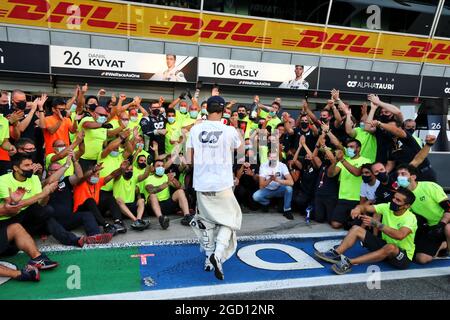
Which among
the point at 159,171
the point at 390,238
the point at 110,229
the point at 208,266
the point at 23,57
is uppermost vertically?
the point at 23,57

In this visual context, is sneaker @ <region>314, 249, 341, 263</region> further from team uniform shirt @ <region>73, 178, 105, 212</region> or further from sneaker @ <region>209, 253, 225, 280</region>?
team uniform shirt @ <region>73, 178, 105, 212</region>

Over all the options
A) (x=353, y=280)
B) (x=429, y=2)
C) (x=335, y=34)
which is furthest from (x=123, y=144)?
(x=429, y=2)

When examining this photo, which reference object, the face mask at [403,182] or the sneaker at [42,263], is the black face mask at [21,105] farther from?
the face mask at [403,182]

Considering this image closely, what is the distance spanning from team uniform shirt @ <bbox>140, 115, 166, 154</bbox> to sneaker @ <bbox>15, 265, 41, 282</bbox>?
160 inches

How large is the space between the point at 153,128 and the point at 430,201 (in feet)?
17.2

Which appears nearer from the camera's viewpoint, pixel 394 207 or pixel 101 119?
pixel 394 207

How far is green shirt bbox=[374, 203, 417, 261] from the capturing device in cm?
432

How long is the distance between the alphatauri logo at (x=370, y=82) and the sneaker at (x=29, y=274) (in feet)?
46.5

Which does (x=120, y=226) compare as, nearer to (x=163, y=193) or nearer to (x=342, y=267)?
(x=163, y=193)

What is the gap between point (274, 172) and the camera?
266 inches

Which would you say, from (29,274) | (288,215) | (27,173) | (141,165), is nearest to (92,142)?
(141,165)

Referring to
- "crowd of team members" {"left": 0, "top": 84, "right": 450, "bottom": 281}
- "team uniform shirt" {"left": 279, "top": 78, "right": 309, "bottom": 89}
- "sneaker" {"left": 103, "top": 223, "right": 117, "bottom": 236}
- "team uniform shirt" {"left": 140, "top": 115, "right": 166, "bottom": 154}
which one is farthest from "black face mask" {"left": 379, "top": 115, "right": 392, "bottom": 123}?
"team uniform shirt" {"left": 279, "top": 78, "right": 309, "bottom": 89}

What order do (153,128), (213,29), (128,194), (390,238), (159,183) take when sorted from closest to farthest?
(390,238), (128,194), (159,183), (153,128), (213,29)

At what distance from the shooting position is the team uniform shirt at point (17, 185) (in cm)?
419
